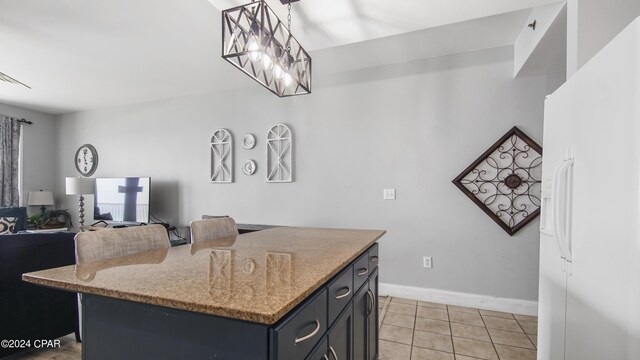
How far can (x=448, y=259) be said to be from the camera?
2.92 m

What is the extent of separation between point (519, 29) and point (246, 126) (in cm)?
309

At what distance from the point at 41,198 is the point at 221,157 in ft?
11.5

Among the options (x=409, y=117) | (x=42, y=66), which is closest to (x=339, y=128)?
(x=409, y=117)

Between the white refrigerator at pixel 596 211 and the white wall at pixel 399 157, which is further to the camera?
the white wall at pixel 399 157

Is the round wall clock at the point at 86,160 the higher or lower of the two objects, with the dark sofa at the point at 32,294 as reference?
higher

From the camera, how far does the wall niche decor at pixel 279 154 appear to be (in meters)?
3.59

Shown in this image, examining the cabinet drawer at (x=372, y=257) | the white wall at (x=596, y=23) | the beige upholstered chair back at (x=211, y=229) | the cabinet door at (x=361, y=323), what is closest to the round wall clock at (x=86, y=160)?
the beige upholstered chair back at (x=211, y=229)

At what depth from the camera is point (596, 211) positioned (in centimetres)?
103

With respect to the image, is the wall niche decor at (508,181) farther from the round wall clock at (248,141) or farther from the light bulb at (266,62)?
the round wall clock at (248,141)

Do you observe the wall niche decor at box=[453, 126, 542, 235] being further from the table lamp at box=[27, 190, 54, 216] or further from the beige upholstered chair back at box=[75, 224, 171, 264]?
the table lamp at box=[27, 190, 54, 216]

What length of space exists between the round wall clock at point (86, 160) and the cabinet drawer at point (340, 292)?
214 inches

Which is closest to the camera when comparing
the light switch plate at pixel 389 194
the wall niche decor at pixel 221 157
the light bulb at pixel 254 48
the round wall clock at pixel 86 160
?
the light bulb at pixel 254 48

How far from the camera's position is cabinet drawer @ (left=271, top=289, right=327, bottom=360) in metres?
0.67

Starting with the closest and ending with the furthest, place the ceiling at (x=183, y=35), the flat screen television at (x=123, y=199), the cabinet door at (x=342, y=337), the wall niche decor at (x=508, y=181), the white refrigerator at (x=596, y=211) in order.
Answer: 1. the white refrigerator at (x=596, y=211)
2. the cabinet door at (x=342, y=337)
3. the ceiling at (x=183, y=35)
4. the wall niche decor at (x=508, y=181)
5. the flat screen television at (x=123, y=199)
